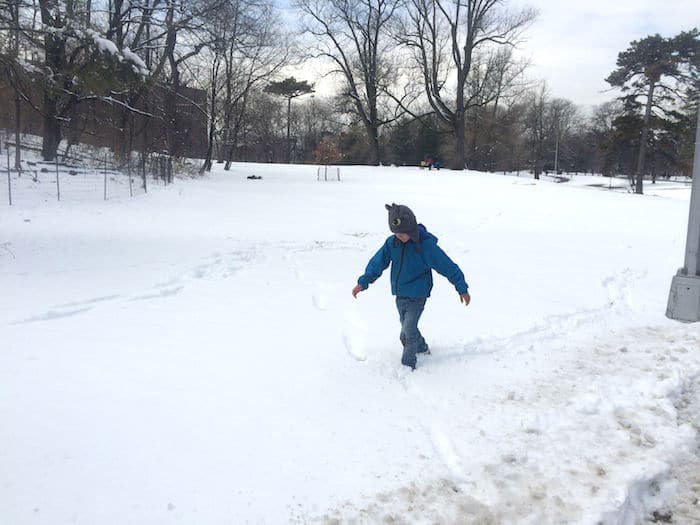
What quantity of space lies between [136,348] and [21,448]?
160cm

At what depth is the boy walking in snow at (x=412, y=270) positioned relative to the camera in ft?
14.8

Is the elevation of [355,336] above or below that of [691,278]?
below

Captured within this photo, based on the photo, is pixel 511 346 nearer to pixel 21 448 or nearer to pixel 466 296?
pixel 466 296

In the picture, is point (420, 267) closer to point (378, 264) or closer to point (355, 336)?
point (378, 264)

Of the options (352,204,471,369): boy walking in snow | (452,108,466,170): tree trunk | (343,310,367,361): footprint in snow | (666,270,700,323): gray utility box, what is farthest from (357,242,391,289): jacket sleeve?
(452,108,466,170): tree trunk

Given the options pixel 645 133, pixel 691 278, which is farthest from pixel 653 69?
pixel 691 278

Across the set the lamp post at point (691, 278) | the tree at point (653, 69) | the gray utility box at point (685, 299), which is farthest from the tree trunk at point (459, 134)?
the gray utility box at point (685, 299)


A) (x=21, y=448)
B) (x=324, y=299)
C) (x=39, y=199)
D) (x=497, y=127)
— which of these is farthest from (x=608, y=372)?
(x=497, y=127)

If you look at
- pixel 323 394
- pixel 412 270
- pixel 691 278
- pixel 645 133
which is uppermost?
pixel 645 133

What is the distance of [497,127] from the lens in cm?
5831

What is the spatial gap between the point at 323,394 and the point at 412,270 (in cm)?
129

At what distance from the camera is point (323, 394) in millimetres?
4059

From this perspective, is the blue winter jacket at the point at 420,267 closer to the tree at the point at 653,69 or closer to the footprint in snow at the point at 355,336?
the footprint in snow at the point at 355,336

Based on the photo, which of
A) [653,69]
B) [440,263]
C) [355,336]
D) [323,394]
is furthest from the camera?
[653,69]
